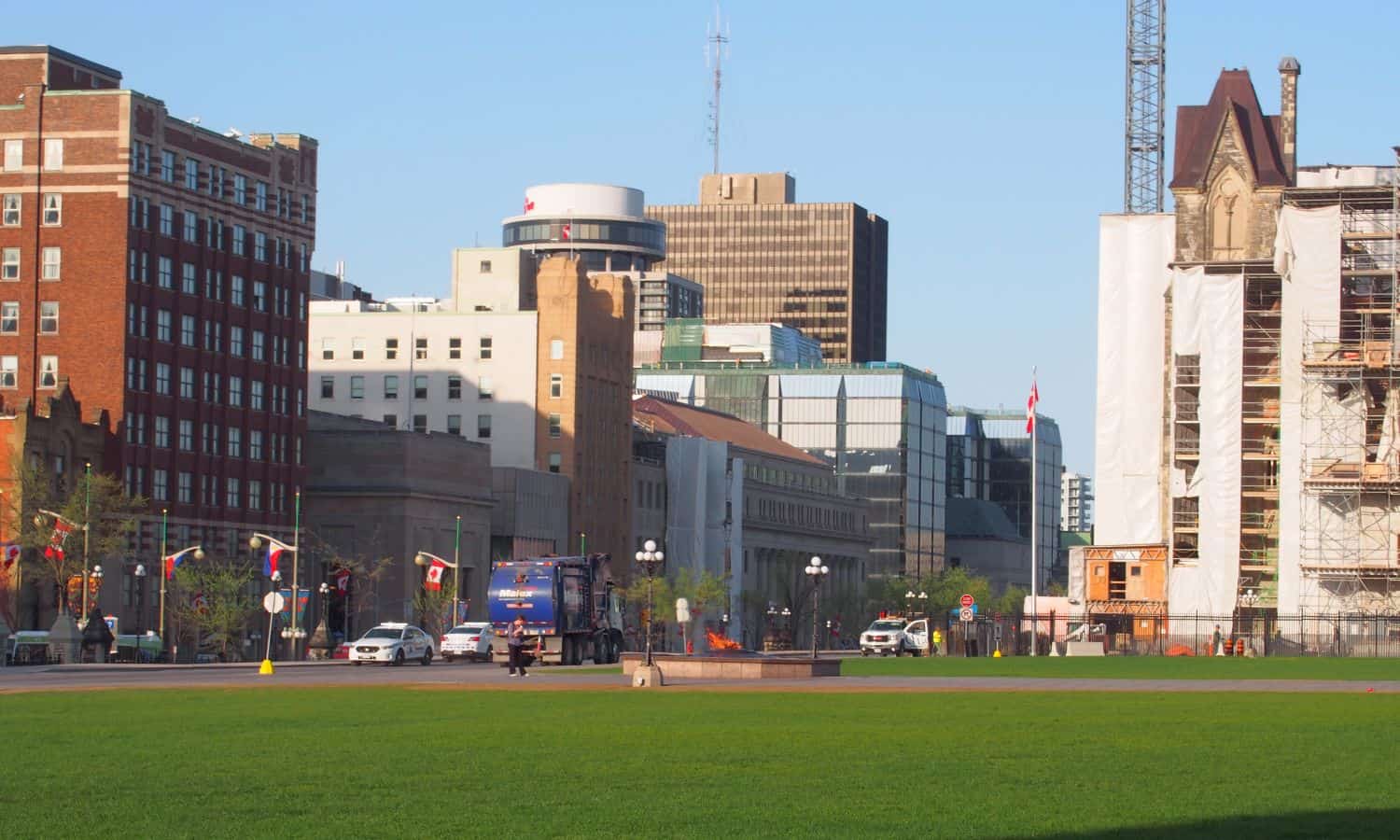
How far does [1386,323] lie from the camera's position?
115188 mm

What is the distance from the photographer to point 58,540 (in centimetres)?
9981

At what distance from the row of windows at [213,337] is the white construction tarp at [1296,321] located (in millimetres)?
59995

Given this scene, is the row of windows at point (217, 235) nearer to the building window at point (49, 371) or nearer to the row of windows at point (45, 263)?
the row of windows at point (45, 263)

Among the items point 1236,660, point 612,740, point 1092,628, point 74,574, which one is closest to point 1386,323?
point 1092,628

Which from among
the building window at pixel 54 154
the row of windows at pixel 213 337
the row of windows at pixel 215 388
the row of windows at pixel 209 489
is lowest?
the row of windows at pixel 209 489

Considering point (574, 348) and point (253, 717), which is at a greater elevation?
point (574, 348)

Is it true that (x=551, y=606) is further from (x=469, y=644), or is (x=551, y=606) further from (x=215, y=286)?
(x=215, y=286)

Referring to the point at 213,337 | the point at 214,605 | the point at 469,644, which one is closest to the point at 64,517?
the point at 214,605

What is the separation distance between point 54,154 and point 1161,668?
74682 mm

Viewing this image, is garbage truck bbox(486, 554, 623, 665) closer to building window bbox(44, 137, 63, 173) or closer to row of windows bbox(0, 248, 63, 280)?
row of windows bbox(0, 248, 63, 280)

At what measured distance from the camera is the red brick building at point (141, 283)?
422 feet

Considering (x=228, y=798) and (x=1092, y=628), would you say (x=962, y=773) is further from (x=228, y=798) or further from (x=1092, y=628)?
(x=1092, y=628)

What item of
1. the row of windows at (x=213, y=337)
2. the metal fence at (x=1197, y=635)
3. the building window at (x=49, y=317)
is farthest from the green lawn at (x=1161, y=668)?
the building window at (x=49, y=317)

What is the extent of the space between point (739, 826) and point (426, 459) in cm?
13074
